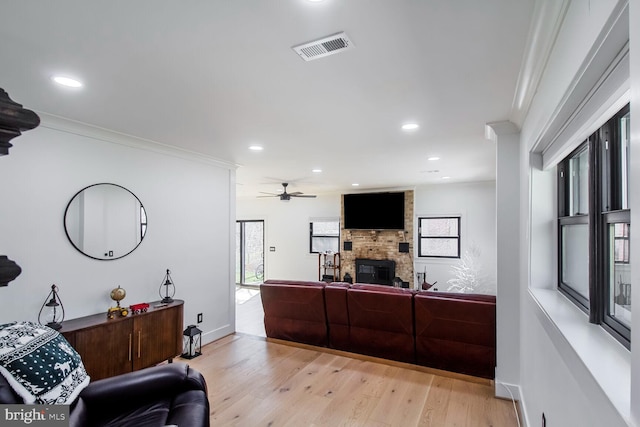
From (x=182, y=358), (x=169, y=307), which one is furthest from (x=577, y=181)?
(x=182, y=358)

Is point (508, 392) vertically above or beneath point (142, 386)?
beneath

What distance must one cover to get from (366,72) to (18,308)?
328cm

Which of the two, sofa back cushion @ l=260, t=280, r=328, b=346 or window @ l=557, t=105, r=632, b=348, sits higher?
window @ l=557, t=105, r=632, b=348

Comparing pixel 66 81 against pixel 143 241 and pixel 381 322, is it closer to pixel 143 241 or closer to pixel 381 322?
pixel 143 241

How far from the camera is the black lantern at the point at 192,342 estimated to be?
3957mm

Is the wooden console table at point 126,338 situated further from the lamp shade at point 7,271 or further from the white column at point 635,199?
the white column at point 635,199

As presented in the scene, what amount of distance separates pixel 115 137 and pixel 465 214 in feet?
21.8

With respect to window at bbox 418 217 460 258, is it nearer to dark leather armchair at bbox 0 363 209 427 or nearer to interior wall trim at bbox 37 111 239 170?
interior wall trim at bbox 37 111 239 170

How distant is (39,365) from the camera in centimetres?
171

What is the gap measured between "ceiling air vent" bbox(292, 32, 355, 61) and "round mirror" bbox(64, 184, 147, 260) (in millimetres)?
2656

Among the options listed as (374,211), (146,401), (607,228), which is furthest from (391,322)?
(374,211)

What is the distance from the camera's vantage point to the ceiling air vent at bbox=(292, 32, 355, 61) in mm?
1644

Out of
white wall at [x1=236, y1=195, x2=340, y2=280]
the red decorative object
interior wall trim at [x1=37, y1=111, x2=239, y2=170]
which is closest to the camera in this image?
interior wall trim at [x1=37, y1=111, x2=239, y2=170]

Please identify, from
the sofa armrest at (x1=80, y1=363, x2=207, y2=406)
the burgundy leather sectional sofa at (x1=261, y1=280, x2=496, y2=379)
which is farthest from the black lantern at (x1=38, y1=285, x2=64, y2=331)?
the burgundy leather sectional sofa at (x1=261, y1=280, x2=496, y2=379)
